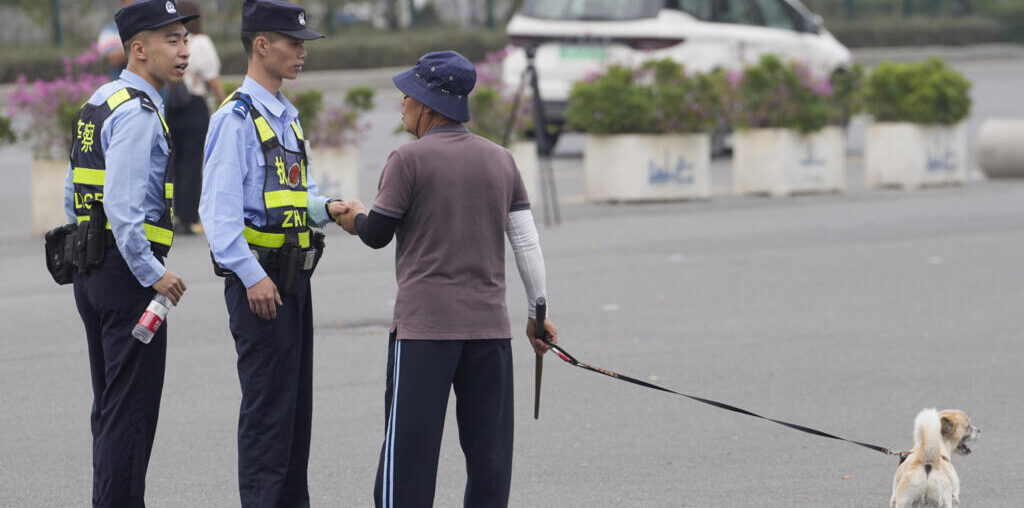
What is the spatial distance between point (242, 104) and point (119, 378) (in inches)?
37.7

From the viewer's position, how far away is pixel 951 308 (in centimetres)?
983

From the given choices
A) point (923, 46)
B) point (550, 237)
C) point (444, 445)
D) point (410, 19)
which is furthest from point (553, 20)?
point (923, 46)

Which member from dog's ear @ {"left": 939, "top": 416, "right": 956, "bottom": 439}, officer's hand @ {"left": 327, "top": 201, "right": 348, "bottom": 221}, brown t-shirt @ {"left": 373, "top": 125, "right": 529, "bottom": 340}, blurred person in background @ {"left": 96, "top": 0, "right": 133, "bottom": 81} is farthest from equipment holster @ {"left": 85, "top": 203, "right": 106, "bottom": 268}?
blurred person in background @ {"left": 96, "top": 0, "right": 133, "bottom": 81}

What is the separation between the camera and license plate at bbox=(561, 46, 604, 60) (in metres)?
17.7

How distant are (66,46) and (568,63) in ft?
45.1

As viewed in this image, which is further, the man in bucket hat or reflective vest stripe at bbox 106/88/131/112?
reflective vest stripe at bbox 106/88/131/112

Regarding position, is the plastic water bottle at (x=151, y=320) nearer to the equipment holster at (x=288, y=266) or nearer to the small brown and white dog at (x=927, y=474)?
the equipment holster at (x=288, y=266)

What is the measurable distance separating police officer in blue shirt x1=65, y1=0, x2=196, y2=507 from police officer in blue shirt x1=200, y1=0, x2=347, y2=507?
19 centimetres

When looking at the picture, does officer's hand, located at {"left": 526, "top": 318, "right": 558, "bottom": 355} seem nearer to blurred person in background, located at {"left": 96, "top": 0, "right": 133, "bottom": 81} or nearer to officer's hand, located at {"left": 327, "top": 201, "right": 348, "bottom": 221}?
officer's hand, located at {"left": 327, "top": 201, "right": 348, "bottom": 221}

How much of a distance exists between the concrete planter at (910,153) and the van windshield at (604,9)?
296cm

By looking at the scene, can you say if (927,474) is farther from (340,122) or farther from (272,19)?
(340,122)

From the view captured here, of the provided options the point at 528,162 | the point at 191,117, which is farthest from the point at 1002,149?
the point at 191,117

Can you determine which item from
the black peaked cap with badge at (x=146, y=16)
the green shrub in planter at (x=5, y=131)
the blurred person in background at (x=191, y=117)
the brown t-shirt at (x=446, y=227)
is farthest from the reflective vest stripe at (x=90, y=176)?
the green shrub in planter at (x=5, y=131)

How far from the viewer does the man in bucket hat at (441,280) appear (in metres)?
4.53
